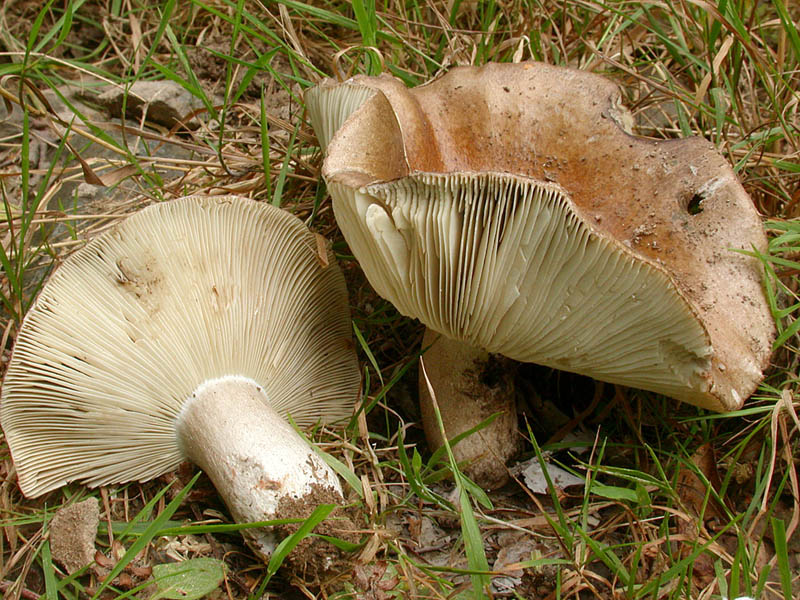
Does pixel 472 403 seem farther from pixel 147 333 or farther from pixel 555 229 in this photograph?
pixel 147 333

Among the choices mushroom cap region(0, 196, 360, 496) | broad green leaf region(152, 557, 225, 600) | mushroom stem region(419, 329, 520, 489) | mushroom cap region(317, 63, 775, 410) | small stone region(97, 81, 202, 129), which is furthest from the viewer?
small stone region(97, 81, 202, 129)

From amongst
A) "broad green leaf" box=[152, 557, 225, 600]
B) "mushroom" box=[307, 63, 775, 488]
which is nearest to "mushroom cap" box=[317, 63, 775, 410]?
"mushroom" box=[307, 63, 775, 488]

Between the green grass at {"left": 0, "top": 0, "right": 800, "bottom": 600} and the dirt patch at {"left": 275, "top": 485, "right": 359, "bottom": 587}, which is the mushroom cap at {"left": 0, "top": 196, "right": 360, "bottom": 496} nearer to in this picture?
the green grass at {"left": 0, "top": 0, "right": 800, "bottom": 600}

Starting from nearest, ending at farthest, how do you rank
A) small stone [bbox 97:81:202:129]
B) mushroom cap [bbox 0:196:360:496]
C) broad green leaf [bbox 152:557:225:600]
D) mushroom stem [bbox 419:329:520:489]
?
broad green leaf [bbox 152:557:225:600] → mushroom cap [bbox 0:196:360:496] → mushroom stem [bbox 419:329:520:489] → small stone [bbox 97:81:202:129]

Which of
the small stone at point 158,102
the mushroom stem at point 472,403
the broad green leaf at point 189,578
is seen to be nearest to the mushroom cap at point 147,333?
Answer: the broad green leaf at point 189,578

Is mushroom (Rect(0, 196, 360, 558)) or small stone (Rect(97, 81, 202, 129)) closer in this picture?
mushroom (Rect(0, 196, 360, 558))

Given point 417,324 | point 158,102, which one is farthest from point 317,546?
point 158,102
